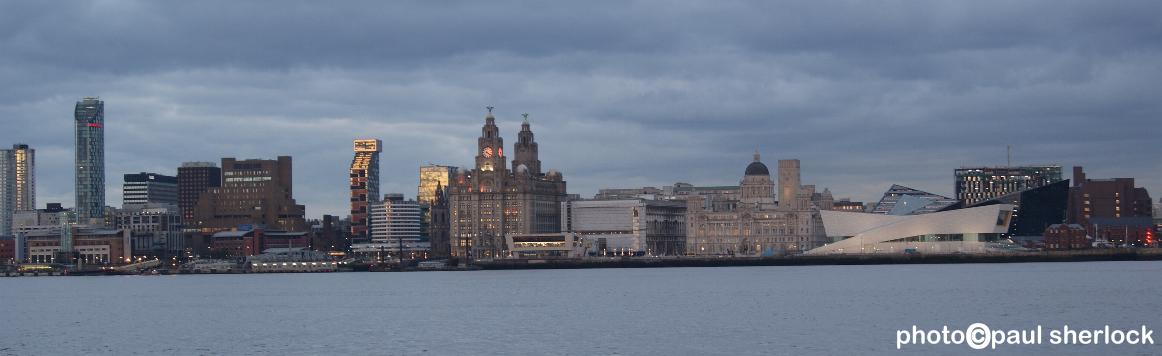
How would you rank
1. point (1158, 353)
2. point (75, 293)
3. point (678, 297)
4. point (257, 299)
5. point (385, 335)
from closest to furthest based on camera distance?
point (1158, 353), point (385, 335), point (678, 297), point (257, 299), point (75, 293)

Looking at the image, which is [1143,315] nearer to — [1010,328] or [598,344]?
[1010,328]

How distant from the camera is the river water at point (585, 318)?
6781 centimetres

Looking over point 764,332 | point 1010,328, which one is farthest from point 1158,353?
point 764,332

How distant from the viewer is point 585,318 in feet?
279

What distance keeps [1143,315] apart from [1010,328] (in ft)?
33.3

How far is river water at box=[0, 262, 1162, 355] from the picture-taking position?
6781 cm

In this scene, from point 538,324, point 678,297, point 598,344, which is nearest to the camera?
point 598,344

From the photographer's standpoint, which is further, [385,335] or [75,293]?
[75,293]

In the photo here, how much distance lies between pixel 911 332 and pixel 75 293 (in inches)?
3803

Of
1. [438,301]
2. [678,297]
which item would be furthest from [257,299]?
[678,297]

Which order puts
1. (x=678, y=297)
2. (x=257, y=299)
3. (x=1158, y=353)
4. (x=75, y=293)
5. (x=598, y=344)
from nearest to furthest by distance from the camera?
(x=1158, y=353), (x=598, y=344), (x=678, y=297), (x=257, y=299), (x=75, y=293)

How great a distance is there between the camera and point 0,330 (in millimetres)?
85500

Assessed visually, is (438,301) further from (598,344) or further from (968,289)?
(598,344)

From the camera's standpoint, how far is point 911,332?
70188 millimetres
